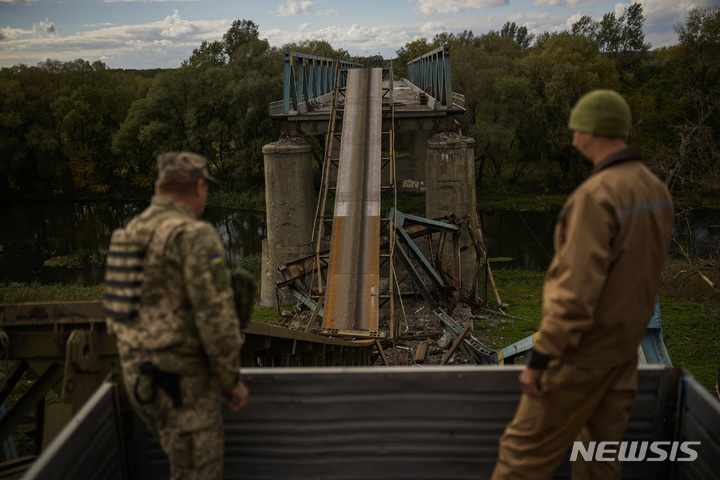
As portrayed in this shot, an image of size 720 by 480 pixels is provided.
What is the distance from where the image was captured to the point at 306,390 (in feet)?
9.87

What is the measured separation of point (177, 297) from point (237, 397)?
1.82 ft

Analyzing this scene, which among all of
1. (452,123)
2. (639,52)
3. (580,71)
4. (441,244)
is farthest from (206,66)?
(639,52)

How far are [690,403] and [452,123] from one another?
14.6 meters

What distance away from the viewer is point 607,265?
2.41 m

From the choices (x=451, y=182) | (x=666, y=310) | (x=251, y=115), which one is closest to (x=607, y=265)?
(x=451, y=182)

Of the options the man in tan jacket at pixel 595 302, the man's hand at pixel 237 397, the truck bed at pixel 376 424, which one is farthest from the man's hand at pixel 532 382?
the man's hand at pixel 237 397

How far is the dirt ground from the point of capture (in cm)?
1168

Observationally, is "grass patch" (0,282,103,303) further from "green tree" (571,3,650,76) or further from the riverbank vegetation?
"green tree" (571,3,650,76)

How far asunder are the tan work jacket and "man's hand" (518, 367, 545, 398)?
0.11 meters

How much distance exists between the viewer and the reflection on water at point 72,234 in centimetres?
2487

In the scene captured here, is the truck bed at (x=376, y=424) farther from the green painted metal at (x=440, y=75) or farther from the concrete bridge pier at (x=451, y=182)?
the green painted metal at (x=440, y=75)

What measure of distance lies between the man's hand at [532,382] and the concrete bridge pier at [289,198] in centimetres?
1482
